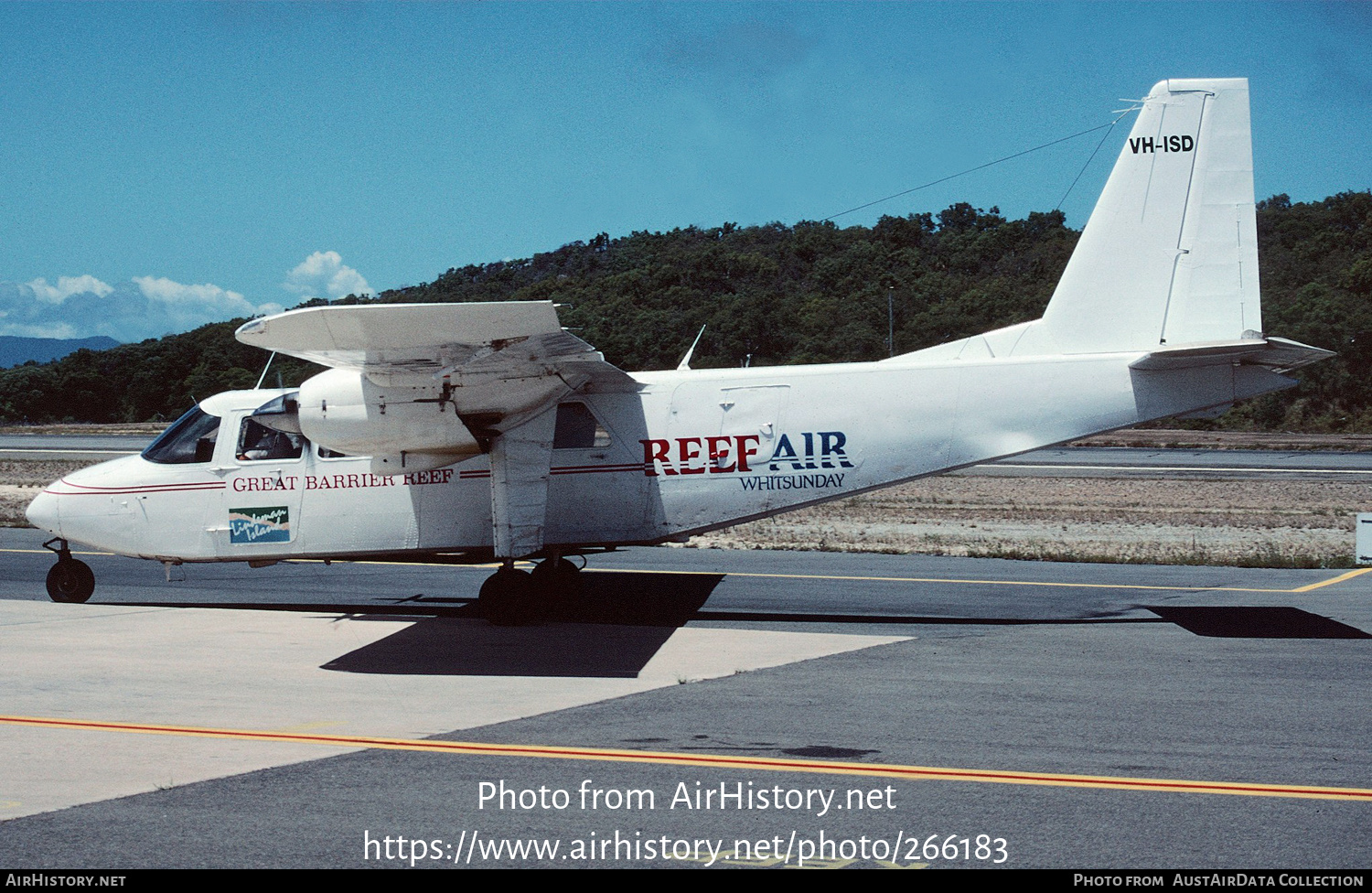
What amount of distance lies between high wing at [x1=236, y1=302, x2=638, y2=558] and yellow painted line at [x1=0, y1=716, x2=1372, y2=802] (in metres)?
3.76

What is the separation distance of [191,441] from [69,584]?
2663mm

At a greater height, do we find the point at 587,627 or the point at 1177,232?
the point at 1177,232

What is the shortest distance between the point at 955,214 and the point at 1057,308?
95599mm

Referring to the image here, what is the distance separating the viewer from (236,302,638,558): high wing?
38.8 feet

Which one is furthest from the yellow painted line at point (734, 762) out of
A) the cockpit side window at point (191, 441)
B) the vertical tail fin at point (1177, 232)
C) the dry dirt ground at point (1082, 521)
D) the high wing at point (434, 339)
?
the dry dirt ground at point (1082, 521)

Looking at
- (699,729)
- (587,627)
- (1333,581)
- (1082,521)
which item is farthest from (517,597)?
(1082,521)

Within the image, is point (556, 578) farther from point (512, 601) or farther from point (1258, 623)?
point (1258, 623)

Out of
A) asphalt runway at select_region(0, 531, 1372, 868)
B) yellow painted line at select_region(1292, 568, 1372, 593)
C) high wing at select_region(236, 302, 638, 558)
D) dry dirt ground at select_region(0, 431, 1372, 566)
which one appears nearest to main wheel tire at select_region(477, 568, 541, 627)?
asphalt runway at select_region(0, 531, 1372, 868)

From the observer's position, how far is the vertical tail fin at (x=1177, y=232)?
1311 cm

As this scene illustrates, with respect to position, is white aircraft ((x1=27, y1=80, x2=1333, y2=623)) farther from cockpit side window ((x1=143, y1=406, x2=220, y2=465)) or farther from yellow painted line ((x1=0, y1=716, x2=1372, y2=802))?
yellow painted line ((x1=0, y1=716, x2=1372, y2=802))

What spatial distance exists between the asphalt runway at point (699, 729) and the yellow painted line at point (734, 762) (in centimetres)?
3

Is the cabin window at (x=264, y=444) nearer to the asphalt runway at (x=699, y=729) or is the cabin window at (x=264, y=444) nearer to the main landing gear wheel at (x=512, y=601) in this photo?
the asphalt runway at (x=699, y=729)

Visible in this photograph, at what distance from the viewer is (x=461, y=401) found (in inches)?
521

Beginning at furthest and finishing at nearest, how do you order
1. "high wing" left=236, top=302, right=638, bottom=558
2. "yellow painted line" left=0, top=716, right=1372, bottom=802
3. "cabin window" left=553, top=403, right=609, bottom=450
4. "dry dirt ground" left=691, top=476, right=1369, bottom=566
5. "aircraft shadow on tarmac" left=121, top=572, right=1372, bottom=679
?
"dry dirt ground" left=691, top=476, right=1369, bottom=566, "cabin window" left=553, top=403, right=609, bottom=450, "high wing" left=236, top=302, right=638, bottom=558, "aircraft shadow on tarmac" left=121, top=572, right=1372, bottom=679, "yellow painted line" left=0, top=716, right=1372, bottom=802
